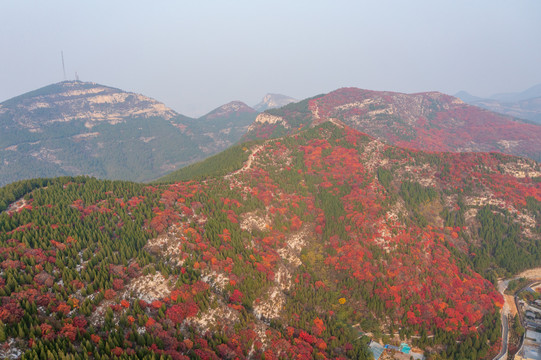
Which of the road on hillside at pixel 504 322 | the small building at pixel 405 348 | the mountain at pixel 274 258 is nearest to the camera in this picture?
the mountain at pixel 274 258

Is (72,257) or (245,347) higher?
(72,257)

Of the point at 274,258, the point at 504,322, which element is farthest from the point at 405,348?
the point at 274,258

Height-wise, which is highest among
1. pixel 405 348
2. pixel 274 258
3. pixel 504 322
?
pixel 274 258

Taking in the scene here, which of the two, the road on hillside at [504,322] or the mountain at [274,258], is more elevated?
the mountain at [274,258]

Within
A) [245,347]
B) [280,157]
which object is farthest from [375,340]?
[280,157]

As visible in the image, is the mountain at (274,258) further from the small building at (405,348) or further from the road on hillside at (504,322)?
the small building at (405,348)

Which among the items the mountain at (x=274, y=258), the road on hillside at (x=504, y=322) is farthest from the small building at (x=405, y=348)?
the road on hillside at (x=504, y=322)

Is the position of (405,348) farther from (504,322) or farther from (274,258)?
(274,258)

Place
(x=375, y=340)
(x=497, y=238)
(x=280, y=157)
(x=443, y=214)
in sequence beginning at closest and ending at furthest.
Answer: (x=375, y=340) → (x=497, y=238) → (x=443, y=214) → (x=280, y=157)

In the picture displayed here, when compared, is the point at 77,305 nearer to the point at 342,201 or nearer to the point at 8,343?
the point at 8,343
